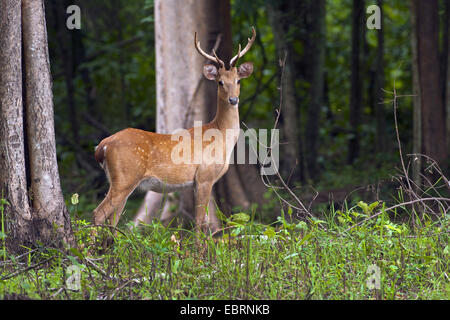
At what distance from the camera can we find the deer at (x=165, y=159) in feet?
19.2

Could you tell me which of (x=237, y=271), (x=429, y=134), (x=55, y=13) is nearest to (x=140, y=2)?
(x=55, y=13)

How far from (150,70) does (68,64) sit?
10.8ft

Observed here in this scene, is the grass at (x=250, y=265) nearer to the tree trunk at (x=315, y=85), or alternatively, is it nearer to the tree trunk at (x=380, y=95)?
the tree trunk at (x=315, y=85)

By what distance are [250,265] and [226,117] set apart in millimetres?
1867

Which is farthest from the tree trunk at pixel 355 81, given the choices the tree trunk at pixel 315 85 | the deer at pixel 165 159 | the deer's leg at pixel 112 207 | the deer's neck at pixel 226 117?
the deer's leg at pixel 112 207

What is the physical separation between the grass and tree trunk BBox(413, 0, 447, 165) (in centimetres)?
418

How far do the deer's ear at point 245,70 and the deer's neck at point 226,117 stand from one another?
381 mm

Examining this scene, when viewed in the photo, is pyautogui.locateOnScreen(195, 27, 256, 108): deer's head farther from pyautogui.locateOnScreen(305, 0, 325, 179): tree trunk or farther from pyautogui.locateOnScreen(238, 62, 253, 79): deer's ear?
pyautogui.locateOnScreen(305, 0, 325, 179): tree trunk

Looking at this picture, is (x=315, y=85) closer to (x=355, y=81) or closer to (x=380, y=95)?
(x=380, y=95)

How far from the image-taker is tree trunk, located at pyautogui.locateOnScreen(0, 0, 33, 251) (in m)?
5.11

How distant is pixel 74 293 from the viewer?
14.8ft

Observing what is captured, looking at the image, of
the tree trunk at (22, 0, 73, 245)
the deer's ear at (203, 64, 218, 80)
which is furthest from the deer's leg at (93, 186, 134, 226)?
the deer's ear at (203, 64, 218, 80)

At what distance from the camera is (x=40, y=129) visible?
17.3 feet

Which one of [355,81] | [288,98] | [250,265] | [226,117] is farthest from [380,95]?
[250,265]
